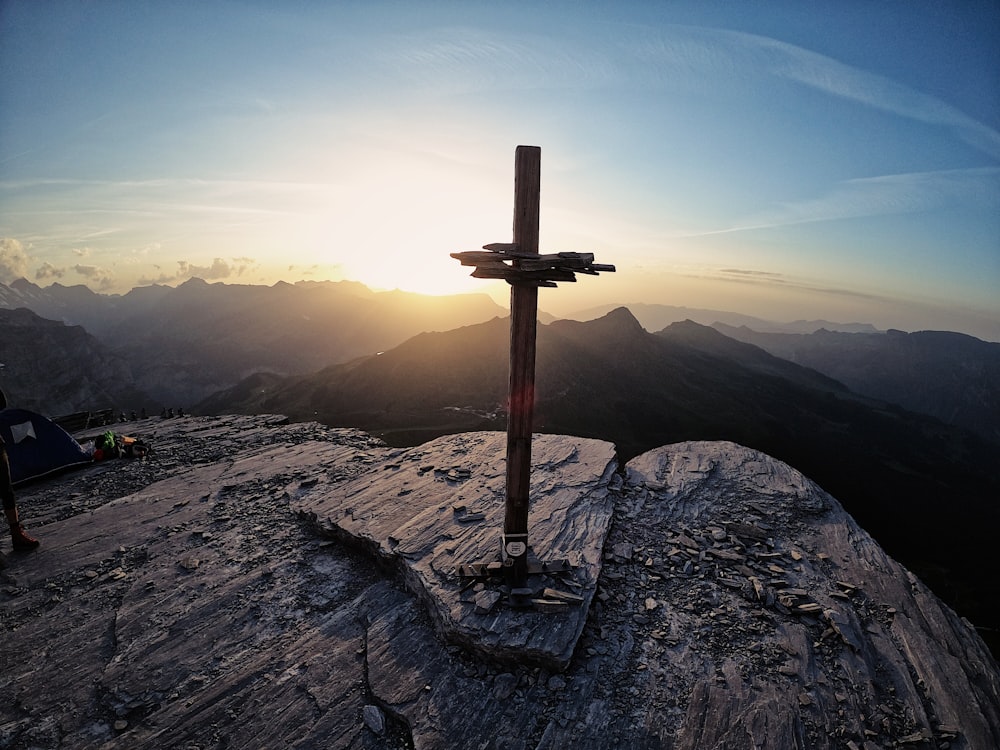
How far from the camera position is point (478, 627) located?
7.48 meters

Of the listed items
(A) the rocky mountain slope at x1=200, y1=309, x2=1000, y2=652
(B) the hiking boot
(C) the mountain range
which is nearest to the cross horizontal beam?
(B) the hiking boot

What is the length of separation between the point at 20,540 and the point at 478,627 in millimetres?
12731

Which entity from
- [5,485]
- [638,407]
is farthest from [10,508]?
[638,407]

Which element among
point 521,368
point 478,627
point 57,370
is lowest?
point 57,370

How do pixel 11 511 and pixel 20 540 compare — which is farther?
pixel 20 540

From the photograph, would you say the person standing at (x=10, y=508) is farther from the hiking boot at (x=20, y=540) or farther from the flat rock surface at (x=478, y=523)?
the flat rock surface at (x=478, y=523)

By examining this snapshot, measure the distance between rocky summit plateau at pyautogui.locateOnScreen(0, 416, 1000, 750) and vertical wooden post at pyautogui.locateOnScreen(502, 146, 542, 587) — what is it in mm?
882

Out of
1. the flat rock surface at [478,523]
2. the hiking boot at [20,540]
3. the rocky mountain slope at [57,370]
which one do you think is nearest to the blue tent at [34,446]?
the hiking boot at [20,540]

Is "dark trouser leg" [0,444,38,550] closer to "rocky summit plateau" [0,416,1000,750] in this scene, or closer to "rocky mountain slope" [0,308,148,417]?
"rocky summit plateau" [0,416,1000,750]

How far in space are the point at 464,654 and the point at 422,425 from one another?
5443 cm

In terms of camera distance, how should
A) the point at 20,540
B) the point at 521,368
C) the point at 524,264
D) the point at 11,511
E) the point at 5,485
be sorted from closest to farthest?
the point at 524,264 → the point at 521,368 → the point at 5,485 → the point at 11,511 → the point at 20,540

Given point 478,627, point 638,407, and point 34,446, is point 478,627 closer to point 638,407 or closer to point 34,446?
point 34,446

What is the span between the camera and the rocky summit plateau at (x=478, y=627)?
6480 millimetres

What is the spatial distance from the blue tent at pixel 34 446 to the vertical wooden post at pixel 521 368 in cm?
1870
